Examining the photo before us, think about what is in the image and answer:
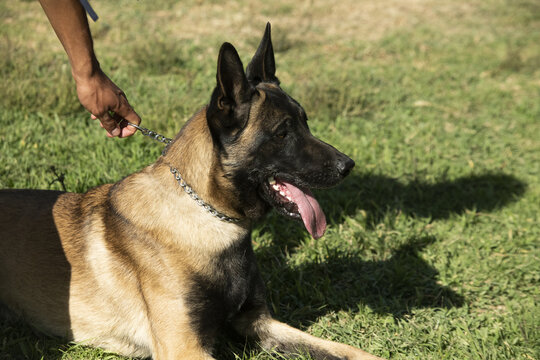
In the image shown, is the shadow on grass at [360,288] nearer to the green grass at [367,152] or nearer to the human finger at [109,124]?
the green grass at [367,152]

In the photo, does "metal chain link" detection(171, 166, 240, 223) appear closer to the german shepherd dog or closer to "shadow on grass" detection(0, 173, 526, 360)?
the german shepherd dog

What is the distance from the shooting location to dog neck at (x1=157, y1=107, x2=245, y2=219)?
256 cm

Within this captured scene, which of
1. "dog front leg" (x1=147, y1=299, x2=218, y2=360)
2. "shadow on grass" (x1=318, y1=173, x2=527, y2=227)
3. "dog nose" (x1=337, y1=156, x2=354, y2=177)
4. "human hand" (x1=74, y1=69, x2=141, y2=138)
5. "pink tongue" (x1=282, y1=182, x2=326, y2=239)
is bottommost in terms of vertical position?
"shadow on grass" (x1=318, y1=173, x2=527, y2=227)

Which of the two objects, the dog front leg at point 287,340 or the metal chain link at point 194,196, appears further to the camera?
the dog front leg at point 287,340

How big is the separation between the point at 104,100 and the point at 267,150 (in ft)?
3.10

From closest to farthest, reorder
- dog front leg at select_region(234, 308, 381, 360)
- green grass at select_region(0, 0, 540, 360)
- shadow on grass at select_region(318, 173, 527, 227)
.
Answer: dog front leg at select_region(234, 308, 381, 360) → green grass at select_region(0, 0, 540, 360) → shadow on grass at select_region(318, 173, 527, 227)

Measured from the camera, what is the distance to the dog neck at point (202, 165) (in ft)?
8.41

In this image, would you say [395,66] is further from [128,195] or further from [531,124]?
[128,195]

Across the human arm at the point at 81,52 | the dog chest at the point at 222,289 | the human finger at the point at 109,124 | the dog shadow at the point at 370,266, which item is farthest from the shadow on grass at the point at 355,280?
the human arm at the point at 81,52

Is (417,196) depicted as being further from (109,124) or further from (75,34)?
(75,34)

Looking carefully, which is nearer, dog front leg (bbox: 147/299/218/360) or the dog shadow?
dog front leg (bbox: 147/299/218/360)

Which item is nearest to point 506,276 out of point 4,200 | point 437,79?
point 4,200

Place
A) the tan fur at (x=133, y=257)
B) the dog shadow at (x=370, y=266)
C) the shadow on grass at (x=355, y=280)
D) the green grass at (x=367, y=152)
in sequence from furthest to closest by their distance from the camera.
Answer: the dog shadow at (x=370, y=266) < the green grass at (x=367, y=152) < the shadow on grass at (x=355, y=280) < the tan fur at (x=133, y=257)

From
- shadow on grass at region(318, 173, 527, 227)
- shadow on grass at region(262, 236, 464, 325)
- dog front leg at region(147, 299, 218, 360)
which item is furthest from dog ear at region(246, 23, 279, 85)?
shadow on grass at region(318, 173, 527, 227)
